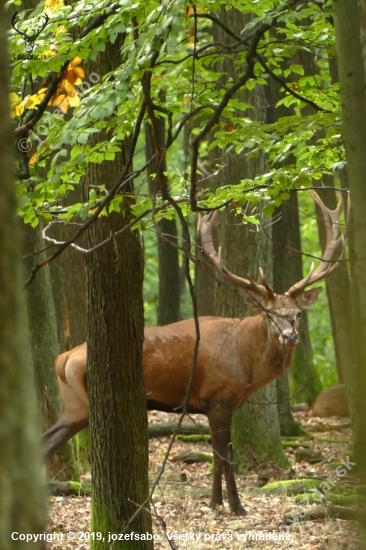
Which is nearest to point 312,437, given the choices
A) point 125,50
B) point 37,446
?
point 125,50

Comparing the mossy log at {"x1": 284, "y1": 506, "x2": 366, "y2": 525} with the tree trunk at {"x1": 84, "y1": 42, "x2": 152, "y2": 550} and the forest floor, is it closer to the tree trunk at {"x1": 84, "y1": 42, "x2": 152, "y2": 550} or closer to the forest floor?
the forest floor

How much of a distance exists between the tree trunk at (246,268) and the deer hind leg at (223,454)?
1.29 metres

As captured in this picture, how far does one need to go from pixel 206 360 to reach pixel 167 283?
7.94m

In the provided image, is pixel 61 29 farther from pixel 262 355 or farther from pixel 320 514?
pixel 262 355

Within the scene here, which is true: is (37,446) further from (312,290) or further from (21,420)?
(312,290)

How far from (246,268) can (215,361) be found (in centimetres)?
166

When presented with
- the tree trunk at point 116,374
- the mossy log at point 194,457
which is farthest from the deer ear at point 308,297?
the tree trunk at point 116,374

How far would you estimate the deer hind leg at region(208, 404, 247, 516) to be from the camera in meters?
8.47

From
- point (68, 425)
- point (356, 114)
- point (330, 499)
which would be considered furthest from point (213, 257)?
point (356, 114)

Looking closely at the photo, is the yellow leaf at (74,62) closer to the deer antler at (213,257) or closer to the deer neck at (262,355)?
the deer antler at (213,257)

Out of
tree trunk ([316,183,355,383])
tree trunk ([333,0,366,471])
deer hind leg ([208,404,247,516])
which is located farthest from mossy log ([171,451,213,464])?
tree trunk ([333,0,366,471])

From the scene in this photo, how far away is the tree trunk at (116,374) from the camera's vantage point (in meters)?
6.09

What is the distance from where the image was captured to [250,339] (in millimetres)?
9492

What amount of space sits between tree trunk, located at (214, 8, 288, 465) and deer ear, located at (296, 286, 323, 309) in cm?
130
